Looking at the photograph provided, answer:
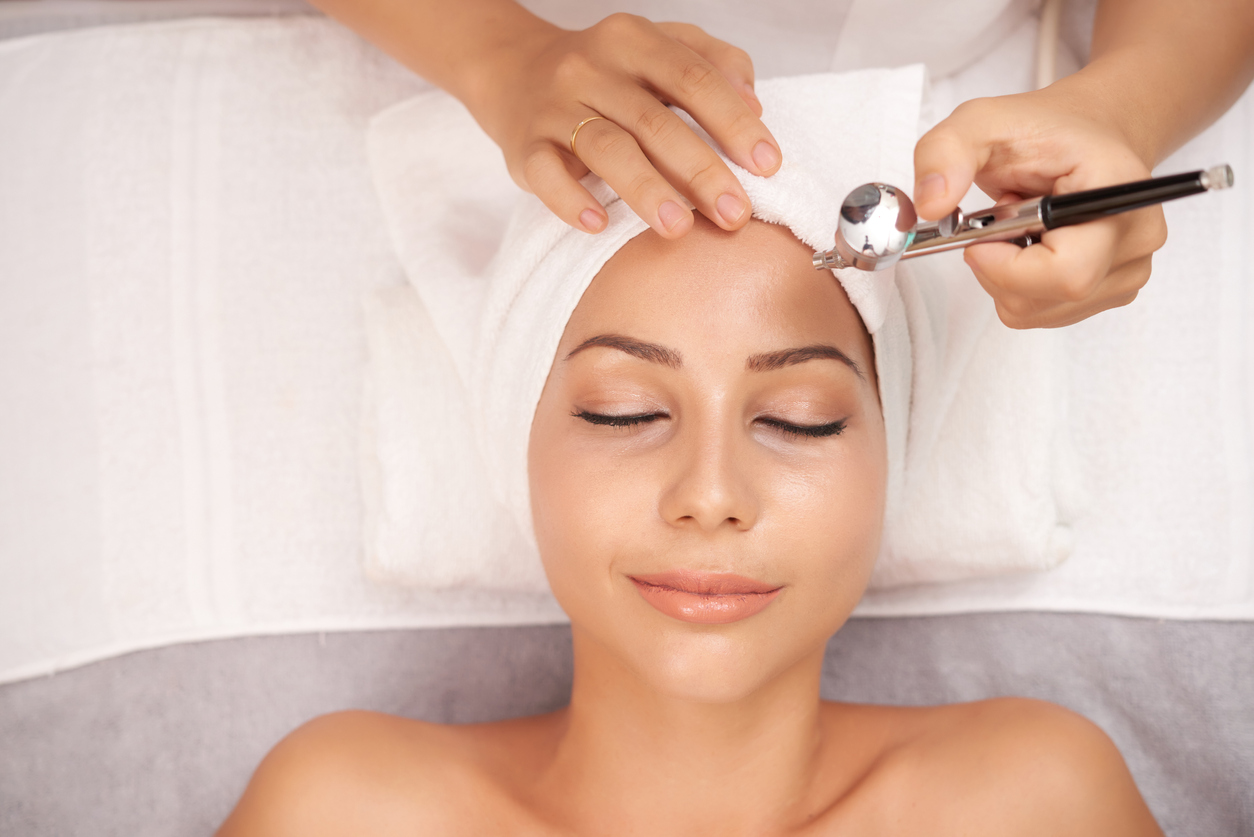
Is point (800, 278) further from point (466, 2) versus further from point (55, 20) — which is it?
point (55, 20)

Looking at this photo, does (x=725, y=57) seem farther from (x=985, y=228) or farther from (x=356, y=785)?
(x=356, y=785)

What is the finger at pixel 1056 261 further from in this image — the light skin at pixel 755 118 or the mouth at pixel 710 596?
the mouth at pixel 710 596

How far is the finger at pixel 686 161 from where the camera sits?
1.04m

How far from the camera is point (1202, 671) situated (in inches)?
61.6

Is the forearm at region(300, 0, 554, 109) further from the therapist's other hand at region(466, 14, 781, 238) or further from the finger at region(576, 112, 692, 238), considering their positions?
the finger at region(576, 112, 692, 238)

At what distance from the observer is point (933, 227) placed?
86cm

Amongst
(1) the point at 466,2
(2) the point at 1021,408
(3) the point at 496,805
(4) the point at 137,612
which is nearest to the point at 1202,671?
(2) the point at 1021,408

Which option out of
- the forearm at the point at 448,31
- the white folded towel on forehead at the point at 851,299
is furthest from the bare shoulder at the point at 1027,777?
the forearm at the point at 448,31

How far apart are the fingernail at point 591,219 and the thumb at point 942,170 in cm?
39

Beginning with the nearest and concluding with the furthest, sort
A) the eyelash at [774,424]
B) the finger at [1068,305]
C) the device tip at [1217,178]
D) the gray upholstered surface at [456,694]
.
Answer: the device tip at [1217,178] → the finger at [1068,305] → the eyelash at [774,424] → the gray upholstered surface at [456,694]

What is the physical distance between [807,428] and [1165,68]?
678 mm

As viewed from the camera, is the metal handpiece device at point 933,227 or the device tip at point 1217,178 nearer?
the device tip at point 1217,178

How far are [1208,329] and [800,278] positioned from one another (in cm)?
93

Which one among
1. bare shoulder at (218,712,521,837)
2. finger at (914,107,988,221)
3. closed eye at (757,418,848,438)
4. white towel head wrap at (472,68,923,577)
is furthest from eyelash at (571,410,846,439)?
bare shoulder at (218,712,521,837)
